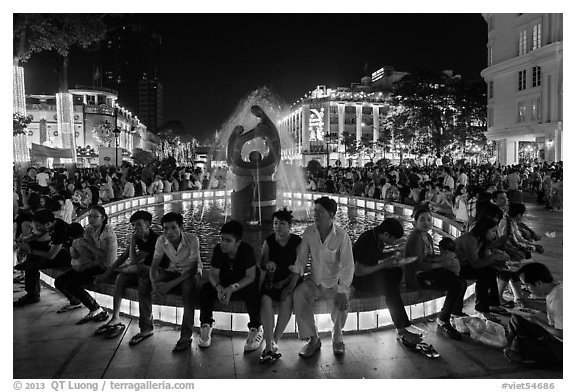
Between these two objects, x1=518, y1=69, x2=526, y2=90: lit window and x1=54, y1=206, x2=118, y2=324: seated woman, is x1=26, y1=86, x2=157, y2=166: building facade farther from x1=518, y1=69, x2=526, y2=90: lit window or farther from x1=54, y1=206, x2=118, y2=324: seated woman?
x1=54, y1=206, x2=118, y2=324: seated woman

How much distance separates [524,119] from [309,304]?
1608 inches

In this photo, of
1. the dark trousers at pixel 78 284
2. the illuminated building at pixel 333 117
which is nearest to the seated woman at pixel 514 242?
the dark trousers at pixel 78 284

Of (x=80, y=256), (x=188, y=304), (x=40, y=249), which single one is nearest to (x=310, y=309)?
(x=188, y=304)

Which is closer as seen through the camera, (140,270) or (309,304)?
(309,304)

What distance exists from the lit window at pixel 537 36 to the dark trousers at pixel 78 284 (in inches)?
1588

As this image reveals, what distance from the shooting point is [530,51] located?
38.1 m

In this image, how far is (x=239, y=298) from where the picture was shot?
17.8 ft

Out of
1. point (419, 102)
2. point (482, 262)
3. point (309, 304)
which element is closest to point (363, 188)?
point (482, 262)

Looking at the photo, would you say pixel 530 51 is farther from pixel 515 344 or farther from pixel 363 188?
pixel 515 344

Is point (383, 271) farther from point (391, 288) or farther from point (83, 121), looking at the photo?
point (83, 121)

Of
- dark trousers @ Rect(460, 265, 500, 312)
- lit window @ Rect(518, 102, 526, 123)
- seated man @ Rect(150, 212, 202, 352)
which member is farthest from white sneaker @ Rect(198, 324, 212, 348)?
lit window @ Rect(518, 102, 526, 123)

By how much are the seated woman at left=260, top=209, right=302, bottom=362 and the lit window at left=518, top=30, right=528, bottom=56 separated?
40811 mm

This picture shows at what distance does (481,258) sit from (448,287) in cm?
83

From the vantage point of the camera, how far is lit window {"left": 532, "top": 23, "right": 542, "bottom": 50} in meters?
37.0
